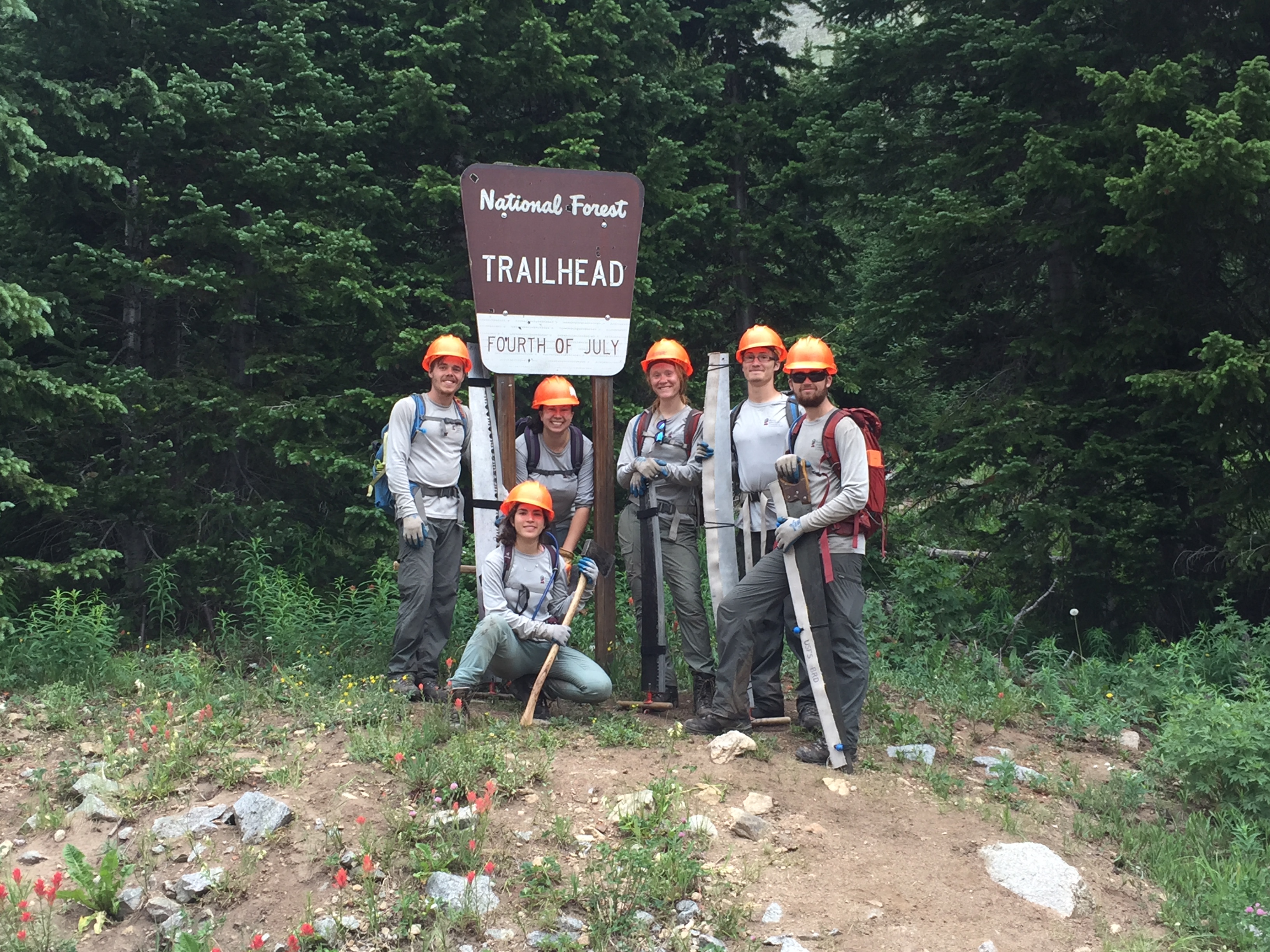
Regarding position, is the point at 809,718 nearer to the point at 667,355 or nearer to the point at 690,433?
the point at 690,433

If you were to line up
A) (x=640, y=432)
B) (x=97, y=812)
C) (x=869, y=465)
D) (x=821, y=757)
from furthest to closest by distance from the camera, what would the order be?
1. (x=640, y=432)
2. (x=821, y=757)
3. (x=869, y=465)
4. (x=97, y=812)

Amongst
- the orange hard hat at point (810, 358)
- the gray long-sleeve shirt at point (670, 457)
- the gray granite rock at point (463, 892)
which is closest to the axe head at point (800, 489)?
the orange hard hat at point (810, 358)

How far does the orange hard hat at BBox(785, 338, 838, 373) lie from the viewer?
5.68 metres

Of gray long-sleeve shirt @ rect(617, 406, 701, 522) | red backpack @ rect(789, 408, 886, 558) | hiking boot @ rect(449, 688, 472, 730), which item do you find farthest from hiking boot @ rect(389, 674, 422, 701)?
red backpack @ rect(789, 408, 886, 558)

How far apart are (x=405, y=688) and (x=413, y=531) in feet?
3.21

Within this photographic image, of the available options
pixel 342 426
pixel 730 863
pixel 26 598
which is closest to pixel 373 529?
pixel 342 426

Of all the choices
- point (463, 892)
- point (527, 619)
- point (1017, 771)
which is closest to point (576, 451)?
point (527, 619)

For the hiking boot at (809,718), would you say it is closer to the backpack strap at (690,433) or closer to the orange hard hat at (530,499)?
the backpack strap at (690,433)

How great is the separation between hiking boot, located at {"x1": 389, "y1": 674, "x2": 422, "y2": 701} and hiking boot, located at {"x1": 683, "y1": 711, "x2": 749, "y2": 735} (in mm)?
1694

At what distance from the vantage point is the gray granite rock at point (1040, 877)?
182 inches

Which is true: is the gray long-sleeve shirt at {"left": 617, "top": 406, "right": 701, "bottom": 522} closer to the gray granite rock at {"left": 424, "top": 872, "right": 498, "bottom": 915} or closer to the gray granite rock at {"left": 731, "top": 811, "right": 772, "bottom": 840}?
the gray granite rock at {"left": 731, "top": 811, "right": 772, "bottom": 840}

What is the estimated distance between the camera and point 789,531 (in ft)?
19.0

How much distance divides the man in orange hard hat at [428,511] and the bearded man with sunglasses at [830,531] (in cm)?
204

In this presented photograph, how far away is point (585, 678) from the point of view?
20.3 feet
